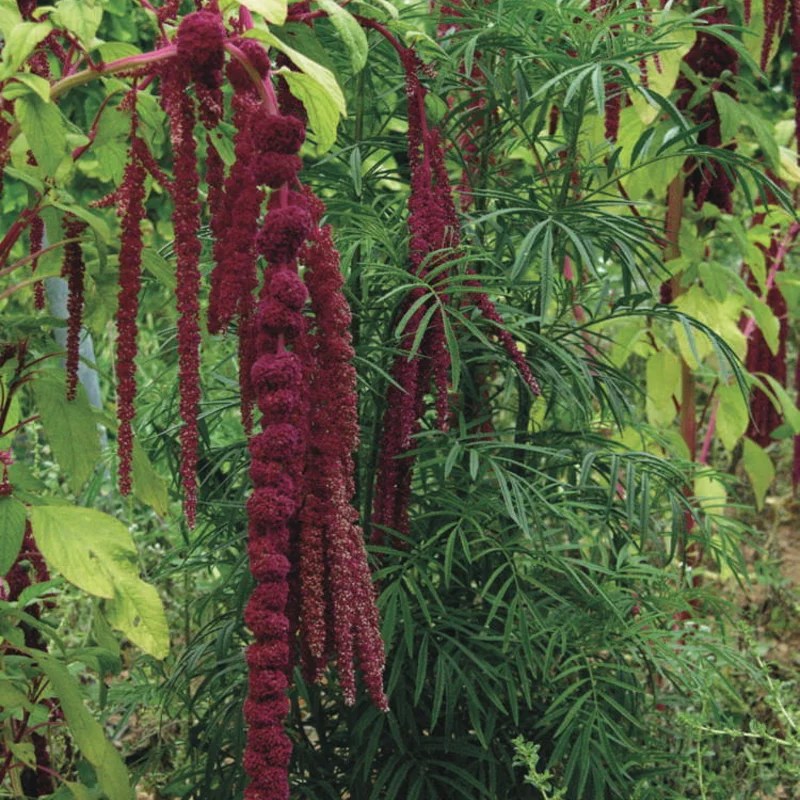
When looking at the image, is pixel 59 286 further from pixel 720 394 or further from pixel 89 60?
pixel 720 394

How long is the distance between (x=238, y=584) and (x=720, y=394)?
4.55ft

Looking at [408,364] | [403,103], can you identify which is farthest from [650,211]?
[408,364]

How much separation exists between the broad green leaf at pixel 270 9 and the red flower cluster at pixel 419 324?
0.36 meters

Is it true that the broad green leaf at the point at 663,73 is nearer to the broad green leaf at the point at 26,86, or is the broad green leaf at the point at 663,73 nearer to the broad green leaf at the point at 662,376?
the broad green leaf at the point at 662,376

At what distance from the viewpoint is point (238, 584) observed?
5.90ft

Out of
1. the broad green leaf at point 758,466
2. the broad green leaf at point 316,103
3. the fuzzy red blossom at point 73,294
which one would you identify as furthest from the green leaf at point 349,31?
the broad green leaf at point 758,466

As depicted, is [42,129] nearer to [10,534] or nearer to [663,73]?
[10,534]

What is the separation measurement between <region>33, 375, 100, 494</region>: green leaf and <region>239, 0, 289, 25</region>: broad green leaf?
2.28 feet

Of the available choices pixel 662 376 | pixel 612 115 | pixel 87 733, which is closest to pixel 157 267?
pixel 87 733

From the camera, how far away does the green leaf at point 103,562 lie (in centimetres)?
124

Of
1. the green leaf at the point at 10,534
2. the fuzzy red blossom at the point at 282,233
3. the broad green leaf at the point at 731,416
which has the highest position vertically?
the fuzzy red blossom at the point at 282,233

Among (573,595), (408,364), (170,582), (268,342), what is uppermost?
(268,342)

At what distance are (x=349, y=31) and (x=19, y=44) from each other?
326 mm

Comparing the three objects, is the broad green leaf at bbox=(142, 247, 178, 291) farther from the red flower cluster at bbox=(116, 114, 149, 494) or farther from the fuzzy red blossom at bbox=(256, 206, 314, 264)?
the fuzzy red blossom at bbox=(256, 206, 314, 264)
